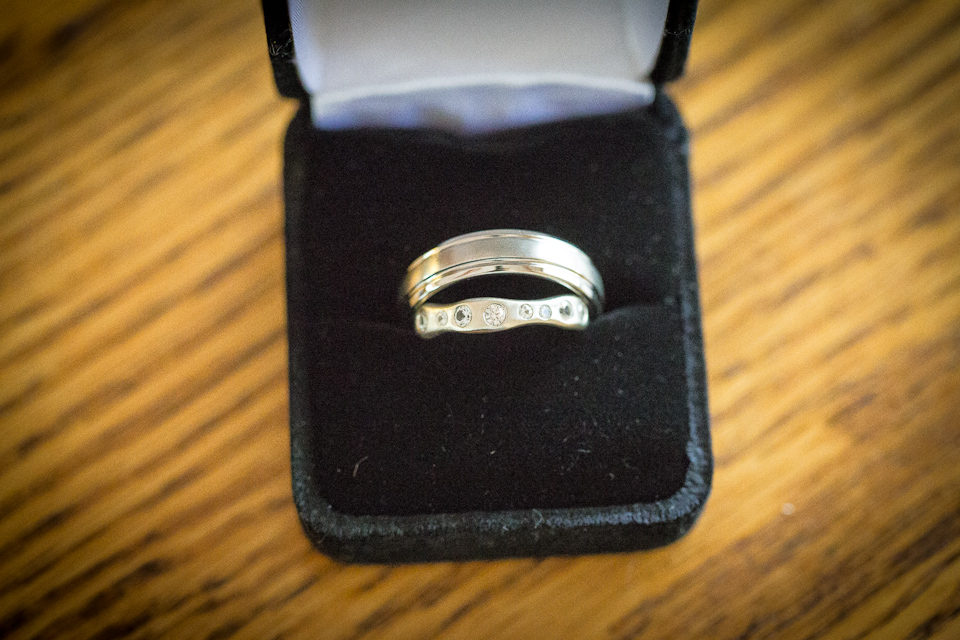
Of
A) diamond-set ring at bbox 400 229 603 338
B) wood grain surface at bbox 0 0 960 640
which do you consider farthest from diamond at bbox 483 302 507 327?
wood grain surface at bbox 0 0 960 640

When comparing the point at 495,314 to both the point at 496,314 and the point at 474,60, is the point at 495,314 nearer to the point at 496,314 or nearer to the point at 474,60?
the point at 496,314

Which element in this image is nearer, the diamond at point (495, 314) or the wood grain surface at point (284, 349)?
the diamond at point (495, 314)

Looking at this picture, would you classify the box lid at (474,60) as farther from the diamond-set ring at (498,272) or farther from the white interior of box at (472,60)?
the diamond-set ring at (498,272)

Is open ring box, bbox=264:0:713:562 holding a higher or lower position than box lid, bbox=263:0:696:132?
lower

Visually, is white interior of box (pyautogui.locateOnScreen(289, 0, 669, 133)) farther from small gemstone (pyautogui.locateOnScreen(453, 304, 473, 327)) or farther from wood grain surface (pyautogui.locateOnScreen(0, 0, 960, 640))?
small gemstone (pyautogui.locateOnScreen(453, 304, 473, 327))

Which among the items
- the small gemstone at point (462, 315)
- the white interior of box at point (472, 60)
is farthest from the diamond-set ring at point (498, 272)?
the white interior of box at point (472, 60)

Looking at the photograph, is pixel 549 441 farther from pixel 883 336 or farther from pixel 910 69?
pixel 910 69

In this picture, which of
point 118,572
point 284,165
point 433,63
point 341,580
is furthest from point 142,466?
point 433,63
